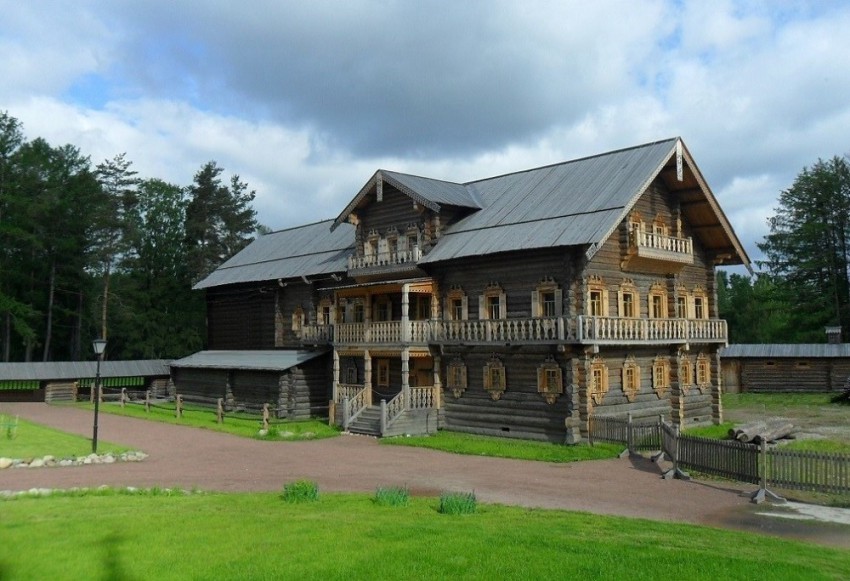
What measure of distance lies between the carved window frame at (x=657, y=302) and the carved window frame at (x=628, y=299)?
941 millimetres

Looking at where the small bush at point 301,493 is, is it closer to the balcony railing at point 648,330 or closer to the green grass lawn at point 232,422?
the balcony railing at point 648,330

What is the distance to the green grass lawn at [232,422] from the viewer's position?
2933cm

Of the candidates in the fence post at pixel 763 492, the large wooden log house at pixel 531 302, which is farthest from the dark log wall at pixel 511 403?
the fence post at pixel 763 492

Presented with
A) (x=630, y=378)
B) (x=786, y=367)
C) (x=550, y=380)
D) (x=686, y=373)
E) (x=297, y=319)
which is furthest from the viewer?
(x=786, y=367)

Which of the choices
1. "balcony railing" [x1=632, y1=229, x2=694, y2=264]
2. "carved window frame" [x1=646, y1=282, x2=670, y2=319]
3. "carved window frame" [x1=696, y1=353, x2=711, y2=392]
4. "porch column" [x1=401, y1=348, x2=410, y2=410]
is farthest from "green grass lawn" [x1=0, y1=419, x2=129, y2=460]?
"carved window frame" [x1=696, y1=353, x2=711, y2=392]

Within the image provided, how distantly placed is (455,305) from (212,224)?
138 ft

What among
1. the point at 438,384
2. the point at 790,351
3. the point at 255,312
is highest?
the point at 255,312

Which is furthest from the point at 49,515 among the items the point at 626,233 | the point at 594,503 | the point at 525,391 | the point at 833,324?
the point at 833,324

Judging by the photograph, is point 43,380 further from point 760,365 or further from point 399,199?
point 760,365

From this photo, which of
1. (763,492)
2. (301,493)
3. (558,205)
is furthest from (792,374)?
(301,493)

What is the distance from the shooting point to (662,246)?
2923 centimetres

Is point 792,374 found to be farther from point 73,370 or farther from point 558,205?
point 73,370

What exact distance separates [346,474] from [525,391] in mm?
9893

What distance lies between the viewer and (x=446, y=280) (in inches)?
1241
